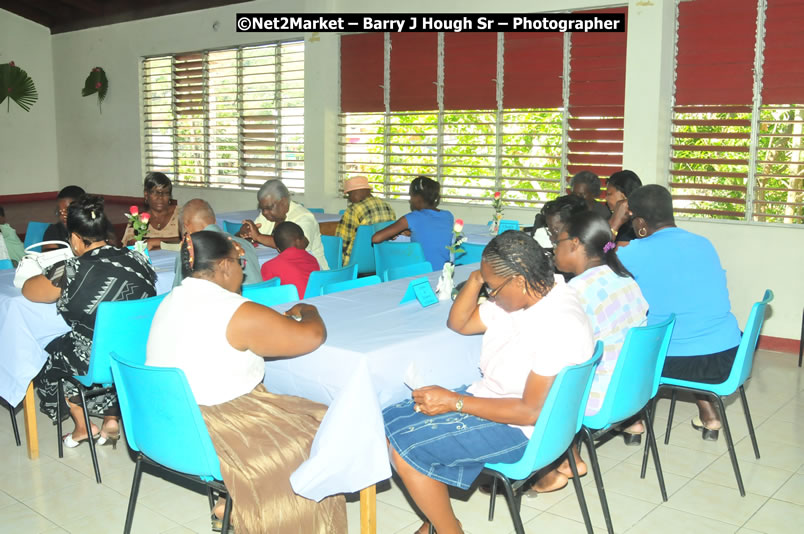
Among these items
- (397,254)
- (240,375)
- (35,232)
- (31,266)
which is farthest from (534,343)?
(35,232)

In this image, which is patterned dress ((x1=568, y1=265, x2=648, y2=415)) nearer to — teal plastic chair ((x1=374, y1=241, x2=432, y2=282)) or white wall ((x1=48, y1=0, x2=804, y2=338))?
teal plastic chair ((x1=374, y1=241, x2=432, y2=282))

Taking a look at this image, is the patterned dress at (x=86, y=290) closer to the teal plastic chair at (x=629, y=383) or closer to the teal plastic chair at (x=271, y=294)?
the teal plastic chair at (x=271, y=294)

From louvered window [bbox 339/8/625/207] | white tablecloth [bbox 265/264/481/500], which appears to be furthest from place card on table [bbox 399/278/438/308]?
louvered window [bbox 339/8/625/207]

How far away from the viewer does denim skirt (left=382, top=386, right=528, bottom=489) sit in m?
2.37

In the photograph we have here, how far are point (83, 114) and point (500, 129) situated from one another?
301 inches

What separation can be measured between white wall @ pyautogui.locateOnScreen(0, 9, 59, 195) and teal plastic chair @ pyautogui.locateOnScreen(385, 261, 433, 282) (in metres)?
10.2

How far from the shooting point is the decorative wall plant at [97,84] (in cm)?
1127

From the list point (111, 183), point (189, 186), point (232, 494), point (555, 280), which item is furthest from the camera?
point (111, 183)

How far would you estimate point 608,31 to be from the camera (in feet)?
21.3

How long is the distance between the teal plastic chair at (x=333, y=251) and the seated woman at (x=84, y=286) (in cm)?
213

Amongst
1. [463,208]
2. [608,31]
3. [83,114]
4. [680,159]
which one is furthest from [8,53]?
[680,159]

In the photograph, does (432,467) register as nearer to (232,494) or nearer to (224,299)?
(232,494)

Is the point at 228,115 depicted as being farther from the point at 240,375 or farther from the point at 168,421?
the point at 168,421

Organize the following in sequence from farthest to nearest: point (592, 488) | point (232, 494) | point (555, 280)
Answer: point (592, 488), point (555, 280), point (232, 494)
